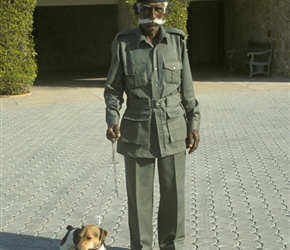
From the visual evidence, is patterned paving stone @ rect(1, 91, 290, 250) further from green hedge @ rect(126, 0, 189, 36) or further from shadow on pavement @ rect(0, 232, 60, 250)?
green hedge @ rect(126, 0, 189, 36)

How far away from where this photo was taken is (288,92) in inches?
589

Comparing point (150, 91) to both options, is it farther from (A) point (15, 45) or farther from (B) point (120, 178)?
(A) point (15, 45)

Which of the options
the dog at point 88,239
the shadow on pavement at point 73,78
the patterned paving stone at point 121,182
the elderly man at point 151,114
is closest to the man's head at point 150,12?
the elderly man at point 151,114

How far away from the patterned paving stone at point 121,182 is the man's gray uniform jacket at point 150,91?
1.12m

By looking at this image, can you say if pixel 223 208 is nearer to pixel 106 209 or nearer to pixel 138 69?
pixel 106 209

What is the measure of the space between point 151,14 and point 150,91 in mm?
501

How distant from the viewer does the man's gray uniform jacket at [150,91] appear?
448 cm

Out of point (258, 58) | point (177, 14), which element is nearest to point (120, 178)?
point (177, 14)

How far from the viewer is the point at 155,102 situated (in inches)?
178

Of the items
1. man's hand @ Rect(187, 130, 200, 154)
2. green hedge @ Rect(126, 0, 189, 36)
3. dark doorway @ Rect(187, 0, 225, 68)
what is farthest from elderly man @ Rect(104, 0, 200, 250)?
dark doorway @ Rect(187, 0, 225, 68)

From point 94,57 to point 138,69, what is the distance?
20126mm

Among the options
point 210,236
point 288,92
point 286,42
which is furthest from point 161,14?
point 286,42

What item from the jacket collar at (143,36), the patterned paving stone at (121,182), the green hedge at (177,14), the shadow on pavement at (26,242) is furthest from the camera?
the green hedge at (177,14)

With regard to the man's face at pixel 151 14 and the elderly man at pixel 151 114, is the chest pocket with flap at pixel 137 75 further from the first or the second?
the man's face at pixel 151 14
